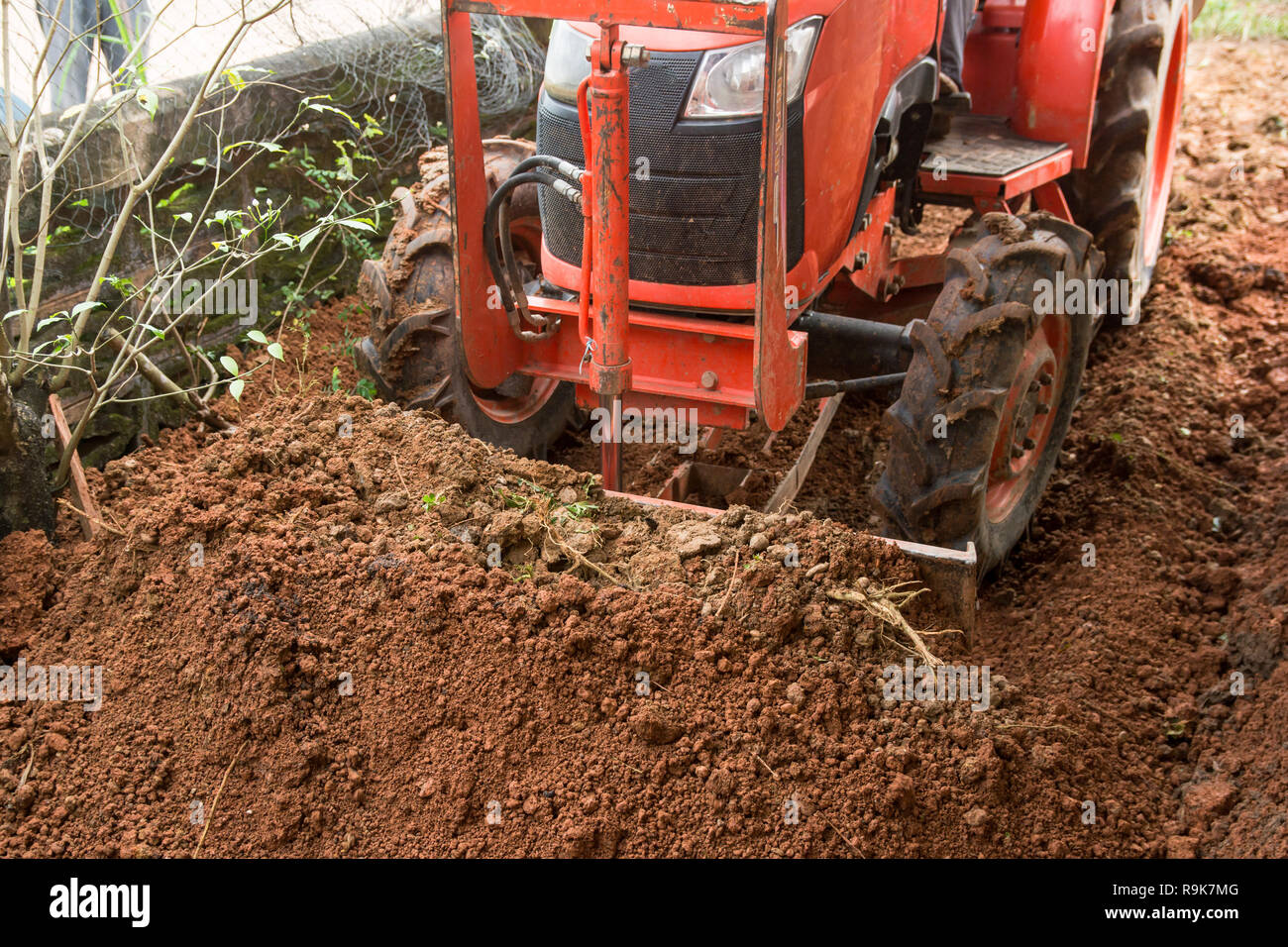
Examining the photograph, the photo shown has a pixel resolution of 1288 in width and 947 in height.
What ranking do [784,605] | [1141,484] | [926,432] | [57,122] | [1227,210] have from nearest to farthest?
[784,605]
[926,432]
[57,122]
[1141,484]
[1227,210]

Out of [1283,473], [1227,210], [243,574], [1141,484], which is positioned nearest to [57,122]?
[243,574]

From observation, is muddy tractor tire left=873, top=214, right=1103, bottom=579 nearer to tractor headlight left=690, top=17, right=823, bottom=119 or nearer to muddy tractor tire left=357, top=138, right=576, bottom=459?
tractor headlight left=690, top=17, right=823, bottom=119

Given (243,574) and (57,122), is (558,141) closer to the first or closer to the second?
(243,574)

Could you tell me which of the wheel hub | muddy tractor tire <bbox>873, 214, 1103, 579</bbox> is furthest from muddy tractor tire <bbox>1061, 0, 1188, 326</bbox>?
muddy tractor tire <bbox>873, 214, 1103, 579</bbox>

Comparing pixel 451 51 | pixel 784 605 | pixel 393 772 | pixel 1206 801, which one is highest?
pixel 451 51

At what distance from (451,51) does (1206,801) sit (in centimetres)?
281

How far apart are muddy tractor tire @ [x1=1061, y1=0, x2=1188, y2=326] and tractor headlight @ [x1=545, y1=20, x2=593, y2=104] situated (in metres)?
2.56

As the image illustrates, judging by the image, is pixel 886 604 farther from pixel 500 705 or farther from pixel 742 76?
pixel 742 76

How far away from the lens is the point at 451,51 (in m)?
3.20

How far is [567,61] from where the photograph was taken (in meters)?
3.32

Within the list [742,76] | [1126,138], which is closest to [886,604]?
[742,76]

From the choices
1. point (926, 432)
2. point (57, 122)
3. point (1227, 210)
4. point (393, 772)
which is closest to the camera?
point (393, 772)

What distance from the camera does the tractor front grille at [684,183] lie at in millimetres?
3123

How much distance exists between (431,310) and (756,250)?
1.11 m
